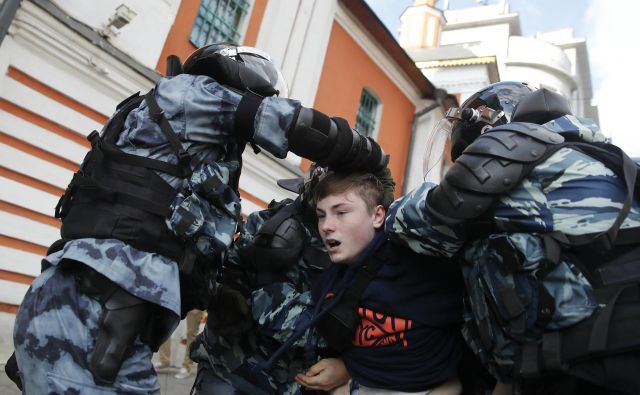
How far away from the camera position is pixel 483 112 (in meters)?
1.74

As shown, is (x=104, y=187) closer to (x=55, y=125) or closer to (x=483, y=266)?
(x=483, y=266)

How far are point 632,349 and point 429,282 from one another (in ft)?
2.07

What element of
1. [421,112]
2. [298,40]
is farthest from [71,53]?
[421,112]

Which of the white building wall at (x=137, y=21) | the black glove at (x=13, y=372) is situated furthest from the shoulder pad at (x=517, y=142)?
the white building wall at (x=137, y=21)

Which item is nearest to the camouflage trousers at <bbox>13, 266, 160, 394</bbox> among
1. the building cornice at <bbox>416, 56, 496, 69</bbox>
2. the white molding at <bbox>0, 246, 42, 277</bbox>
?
the white molding at <bbox>0, 246, 42, 277</bbox>

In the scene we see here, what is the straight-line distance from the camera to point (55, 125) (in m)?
4.43

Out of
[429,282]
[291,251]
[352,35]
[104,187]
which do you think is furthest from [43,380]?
[352,35]

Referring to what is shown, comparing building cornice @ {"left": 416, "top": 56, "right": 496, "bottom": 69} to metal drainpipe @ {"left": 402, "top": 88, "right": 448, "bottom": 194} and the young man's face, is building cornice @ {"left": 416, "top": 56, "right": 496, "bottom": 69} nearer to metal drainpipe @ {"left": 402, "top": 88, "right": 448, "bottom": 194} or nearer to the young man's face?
metal drainpipe @ {"left": 402, "top": 88, "right": 448, "bottom": 194}

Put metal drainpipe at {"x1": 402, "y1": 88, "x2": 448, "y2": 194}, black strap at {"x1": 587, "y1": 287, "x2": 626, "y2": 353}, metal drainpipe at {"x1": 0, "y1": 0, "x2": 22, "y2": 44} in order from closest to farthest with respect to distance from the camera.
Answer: black strap at {"x1": 587, "y1": 287, "x2": 626, "y2": 353}
metal drainpipe at {"x1": 0, "y1": 0, "x2": 22, "y2": 44}
metal drainpipe at {"x1": 402, "y1": 88, "x2": 448, "y2": 194}

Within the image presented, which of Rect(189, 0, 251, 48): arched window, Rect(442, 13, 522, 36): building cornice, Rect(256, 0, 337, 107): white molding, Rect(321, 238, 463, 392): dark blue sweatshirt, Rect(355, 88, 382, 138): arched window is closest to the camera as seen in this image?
Rect(321, 238, 463, 392): dark blue sweatshirt

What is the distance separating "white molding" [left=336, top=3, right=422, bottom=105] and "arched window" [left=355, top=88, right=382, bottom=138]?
751mm

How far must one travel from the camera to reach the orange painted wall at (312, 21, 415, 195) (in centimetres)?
849

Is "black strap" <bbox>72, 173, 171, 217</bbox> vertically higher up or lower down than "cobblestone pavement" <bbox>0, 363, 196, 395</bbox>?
higher up

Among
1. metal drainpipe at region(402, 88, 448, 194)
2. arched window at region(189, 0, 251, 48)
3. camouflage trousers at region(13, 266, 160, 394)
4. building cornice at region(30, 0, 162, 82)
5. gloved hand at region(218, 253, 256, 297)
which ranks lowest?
camouflage trousers at region(13, 266, 160, 394)
